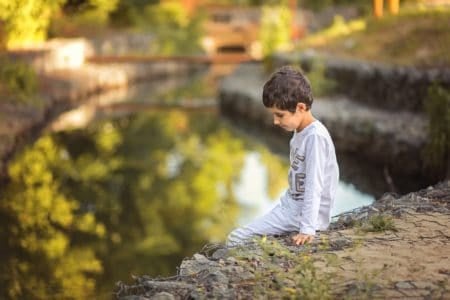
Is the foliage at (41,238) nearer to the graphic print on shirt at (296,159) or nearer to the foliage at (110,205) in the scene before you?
Result: the foliage at (110,205)

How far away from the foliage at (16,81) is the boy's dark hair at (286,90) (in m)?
9.79

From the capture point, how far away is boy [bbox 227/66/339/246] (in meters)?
4.80

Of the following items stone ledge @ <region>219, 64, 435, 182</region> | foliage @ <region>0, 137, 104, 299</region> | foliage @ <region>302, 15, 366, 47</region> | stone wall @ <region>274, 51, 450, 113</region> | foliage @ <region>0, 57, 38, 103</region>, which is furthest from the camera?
foliage @ <region>302, 15, 366, 47</region>

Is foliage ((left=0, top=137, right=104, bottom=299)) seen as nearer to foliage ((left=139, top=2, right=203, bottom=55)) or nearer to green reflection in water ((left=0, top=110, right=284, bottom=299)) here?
green reflection in water ((left=0, top=110, right=284, bottom=299))

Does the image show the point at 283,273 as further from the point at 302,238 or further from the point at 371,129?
the point at 371,129

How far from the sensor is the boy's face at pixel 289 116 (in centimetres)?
486

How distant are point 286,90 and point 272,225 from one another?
36.0 inches

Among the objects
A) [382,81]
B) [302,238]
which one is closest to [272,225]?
[302,238]

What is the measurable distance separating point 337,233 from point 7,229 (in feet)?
14.5

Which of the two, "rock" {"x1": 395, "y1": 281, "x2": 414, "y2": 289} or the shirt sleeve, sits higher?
the shirt sleeve

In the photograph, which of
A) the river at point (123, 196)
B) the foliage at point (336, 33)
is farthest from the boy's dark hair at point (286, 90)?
the foliage at point (336, 33)

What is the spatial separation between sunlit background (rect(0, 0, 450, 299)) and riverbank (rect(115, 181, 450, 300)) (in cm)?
212

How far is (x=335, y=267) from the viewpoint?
447 cm

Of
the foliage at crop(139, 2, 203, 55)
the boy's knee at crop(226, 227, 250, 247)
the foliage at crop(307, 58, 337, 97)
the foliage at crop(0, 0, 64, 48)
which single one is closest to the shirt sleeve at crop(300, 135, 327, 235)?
the boy's knee at crop(226, 227, 250, 247)
